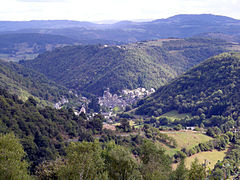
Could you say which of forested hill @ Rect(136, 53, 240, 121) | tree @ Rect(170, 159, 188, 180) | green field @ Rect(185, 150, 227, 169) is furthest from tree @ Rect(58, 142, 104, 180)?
forested hill @ Rect(136, 53, 240, 121)

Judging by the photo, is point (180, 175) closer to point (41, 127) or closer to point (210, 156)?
point (210, 156)

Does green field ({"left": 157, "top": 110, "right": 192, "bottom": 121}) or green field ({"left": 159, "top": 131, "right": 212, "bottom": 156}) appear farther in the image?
green field ({"left": 157, "top": 110, "right": 192, "bottom": 121})

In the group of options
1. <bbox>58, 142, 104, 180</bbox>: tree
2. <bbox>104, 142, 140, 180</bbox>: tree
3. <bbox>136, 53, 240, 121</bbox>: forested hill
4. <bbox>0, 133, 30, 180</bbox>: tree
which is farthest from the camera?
<bbox>136, 53, 240, 121</bbox>: forested hill

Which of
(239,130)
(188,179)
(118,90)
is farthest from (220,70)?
(188,179)

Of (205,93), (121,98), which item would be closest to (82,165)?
(205,93)

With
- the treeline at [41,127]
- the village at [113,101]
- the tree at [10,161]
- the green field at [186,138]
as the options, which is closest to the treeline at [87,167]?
the tree at [10,161]

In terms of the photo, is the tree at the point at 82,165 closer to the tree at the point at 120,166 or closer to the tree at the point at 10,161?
the tree at the point at 120,166

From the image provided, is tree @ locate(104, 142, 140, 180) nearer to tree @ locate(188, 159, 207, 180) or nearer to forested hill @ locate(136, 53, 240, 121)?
tree @ locate(188, 159, 207, 180)
